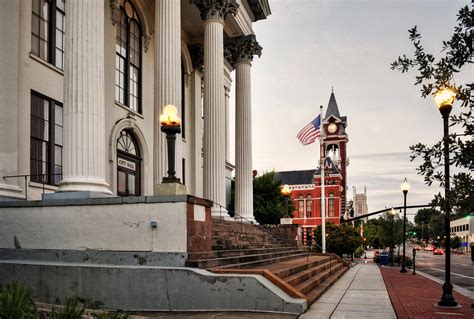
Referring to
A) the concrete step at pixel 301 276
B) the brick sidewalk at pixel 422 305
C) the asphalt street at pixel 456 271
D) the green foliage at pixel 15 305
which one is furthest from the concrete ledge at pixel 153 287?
the asphalt street at pixel 456 271

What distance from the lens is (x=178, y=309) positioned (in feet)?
37.6

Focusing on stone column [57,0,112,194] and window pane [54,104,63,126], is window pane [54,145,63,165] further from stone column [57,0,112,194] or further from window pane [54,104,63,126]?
stone column [57,0,112,194]

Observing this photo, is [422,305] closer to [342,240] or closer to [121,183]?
[121,183]

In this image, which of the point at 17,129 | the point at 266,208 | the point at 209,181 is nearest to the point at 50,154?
the point at 17,129

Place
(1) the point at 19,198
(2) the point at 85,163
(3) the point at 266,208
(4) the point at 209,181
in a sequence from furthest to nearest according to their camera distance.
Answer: (3) the point at 266,208 → (4) the point at 209,181 → (1) the point at 19,198 → (2) the point at 85,163

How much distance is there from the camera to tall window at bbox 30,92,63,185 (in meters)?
17.2

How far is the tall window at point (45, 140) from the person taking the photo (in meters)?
17.2

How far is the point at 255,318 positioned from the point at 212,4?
16.1 metres

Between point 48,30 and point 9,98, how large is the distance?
3.81 m

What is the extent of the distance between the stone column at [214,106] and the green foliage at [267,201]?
2285 centimetres

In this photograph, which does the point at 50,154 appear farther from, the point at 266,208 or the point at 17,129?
the point at 266,208

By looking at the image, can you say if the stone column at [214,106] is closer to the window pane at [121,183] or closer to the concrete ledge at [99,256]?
the window pane at [121,183]

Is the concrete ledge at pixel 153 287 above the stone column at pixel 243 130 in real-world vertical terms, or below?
below

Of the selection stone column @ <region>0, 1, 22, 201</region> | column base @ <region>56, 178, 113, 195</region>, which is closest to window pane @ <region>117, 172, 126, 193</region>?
stone column @ <region>0, 1, 22, 201</region>
